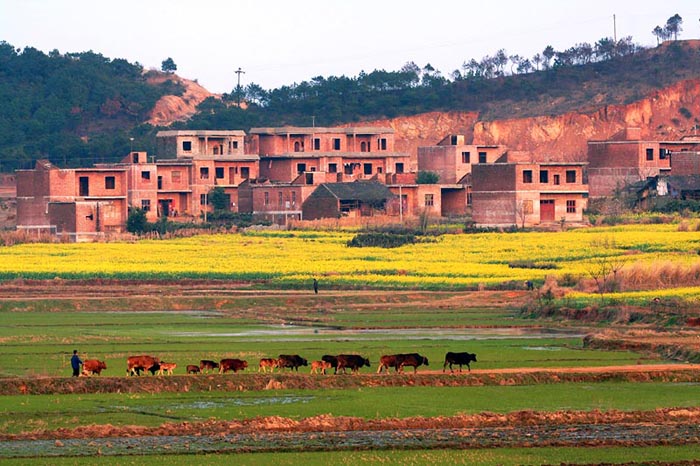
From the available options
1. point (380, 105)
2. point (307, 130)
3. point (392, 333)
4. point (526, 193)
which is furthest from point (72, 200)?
point (380, 105)

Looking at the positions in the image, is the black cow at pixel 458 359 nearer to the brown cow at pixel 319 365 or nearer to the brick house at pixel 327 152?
the brown cow at pixel 319 365

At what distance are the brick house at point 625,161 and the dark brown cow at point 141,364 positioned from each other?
253 ft

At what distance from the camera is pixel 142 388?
33.6 m

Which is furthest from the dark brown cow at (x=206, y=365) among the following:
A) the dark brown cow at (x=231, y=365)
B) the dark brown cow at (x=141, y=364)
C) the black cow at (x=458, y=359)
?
the black cow at (x=458, y=359)

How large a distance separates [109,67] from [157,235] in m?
89.4

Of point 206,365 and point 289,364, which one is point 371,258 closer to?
point 289,364

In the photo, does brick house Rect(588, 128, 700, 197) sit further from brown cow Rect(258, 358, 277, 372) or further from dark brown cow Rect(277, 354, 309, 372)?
brown cow Rect(258, 358, 277, 372)

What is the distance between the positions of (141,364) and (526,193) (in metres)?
63.0

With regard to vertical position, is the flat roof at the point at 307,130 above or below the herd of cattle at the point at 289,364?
above

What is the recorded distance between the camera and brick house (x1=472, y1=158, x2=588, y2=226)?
95.0m

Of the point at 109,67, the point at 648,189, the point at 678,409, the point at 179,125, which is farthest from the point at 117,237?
the point at 109,67

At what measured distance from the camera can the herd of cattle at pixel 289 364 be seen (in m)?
34.9

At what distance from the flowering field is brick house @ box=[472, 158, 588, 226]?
9698mm

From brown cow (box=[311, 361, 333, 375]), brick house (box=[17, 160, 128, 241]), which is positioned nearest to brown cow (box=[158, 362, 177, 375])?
brown cow (box=[311, 361, 333, 375])
